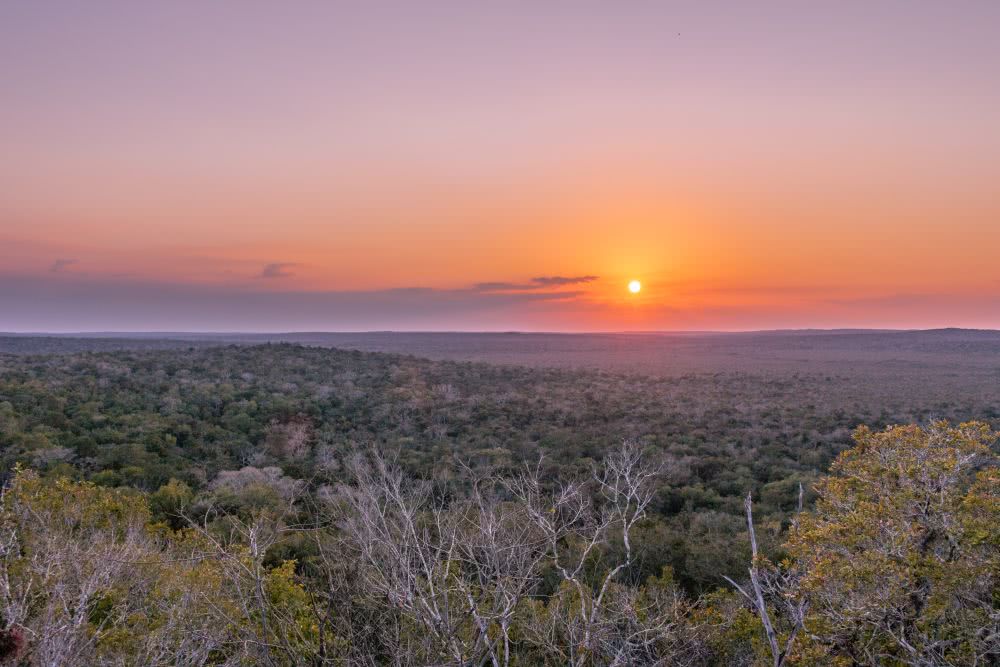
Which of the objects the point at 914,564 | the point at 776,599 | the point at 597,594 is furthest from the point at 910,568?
the point at 597,594

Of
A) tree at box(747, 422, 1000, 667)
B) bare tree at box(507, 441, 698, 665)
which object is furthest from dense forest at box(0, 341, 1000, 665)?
bare tree at box(507, 441, 698, 665)

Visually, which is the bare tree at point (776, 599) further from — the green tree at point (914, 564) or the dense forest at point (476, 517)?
the green tree at point (914, 564)

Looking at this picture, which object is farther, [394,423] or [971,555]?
[394,423]

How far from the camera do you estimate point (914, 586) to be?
6395 millimetres

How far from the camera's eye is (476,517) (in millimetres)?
11734

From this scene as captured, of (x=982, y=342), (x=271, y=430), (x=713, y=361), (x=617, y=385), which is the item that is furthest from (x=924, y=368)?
(x=271, y=430)

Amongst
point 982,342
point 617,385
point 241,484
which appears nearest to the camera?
point 241,484

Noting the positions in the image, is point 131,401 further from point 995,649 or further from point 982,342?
point 982,342

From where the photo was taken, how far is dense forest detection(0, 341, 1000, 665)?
6.48m

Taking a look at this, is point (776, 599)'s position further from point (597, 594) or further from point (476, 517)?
point (597, 594)

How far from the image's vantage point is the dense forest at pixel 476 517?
21.2 feet

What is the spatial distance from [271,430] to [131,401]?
333 inches

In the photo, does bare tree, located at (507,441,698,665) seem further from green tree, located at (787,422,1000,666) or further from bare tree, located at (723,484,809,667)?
green tree, located at (787,422,1000,666)

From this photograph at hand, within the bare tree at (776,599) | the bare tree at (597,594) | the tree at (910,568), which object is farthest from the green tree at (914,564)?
the bare tree at (597,594)
